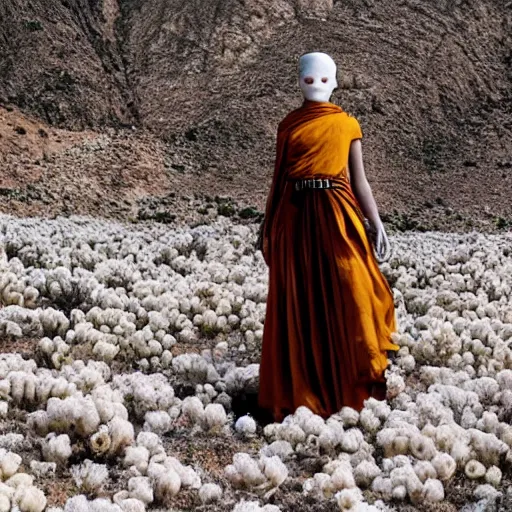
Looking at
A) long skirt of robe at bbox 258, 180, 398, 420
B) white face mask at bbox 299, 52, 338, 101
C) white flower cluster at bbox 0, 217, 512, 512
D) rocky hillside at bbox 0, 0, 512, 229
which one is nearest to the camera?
white flower cluster at bbox 0, 217, 512, 512

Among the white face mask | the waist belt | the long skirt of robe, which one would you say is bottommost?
the long skirt of robe

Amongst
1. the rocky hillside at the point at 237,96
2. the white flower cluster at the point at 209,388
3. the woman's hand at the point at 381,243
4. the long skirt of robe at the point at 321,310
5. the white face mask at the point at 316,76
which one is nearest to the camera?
the white flower cluster at the point at 209,388

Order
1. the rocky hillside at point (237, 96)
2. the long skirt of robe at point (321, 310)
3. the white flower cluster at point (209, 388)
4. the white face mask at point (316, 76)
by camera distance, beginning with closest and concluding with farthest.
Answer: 1. the white flower cluster at point (209, 388)
2. the long skirt of robe at point (321, 310)
3. the white face mask at point (316, 76)
4. the rocky hillside at point (237, 96)

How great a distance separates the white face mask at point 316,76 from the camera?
5312mm

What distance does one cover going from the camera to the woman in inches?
203

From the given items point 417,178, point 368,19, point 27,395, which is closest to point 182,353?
point 27,395

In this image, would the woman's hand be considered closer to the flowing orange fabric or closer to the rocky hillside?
the flowing orange fabric

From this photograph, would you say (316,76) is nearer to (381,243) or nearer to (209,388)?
(381,243)

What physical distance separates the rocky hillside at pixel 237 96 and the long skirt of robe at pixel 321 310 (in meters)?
11.9

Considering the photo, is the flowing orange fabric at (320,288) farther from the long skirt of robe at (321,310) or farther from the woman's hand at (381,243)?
the woman's hand at (381,243)

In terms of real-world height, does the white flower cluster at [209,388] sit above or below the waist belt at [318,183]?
below

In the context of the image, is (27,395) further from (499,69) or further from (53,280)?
(499,69)

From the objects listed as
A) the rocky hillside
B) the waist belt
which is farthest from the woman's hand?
the rocky hillside

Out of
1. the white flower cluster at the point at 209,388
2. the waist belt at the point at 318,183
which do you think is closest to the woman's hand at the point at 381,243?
the waist belt at the point at 318,183
